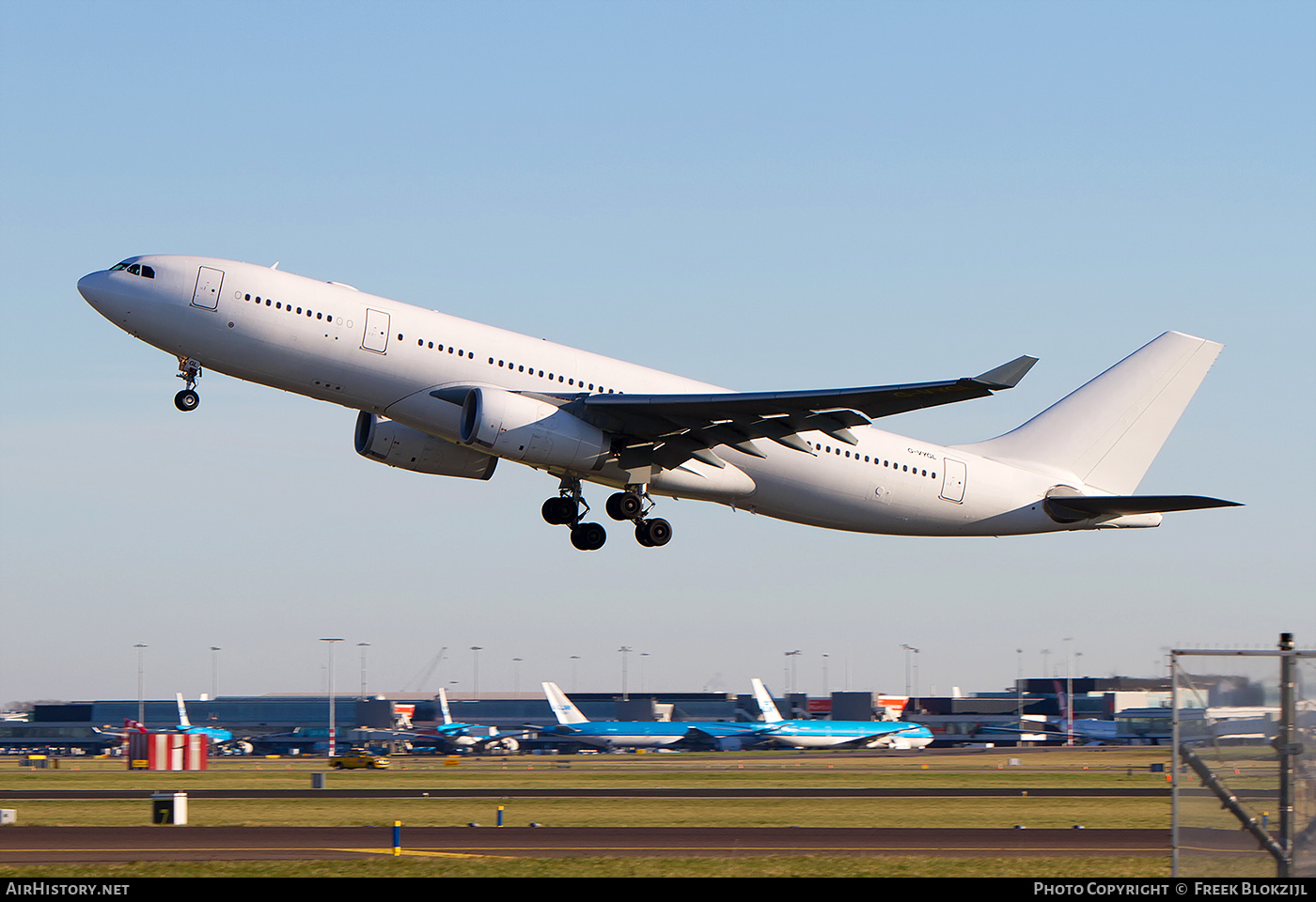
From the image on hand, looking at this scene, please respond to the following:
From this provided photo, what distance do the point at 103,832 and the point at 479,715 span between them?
4449 inches

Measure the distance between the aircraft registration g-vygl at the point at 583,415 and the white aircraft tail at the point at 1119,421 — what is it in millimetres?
710

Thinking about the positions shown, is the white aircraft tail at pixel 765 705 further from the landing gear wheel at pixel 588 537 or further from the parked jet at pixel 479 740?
the landing gear wheel at pixel 588 537

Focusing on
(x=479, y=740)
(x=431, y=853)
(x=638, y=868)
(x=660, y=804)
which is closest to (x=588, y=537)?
(x=660, y=804)

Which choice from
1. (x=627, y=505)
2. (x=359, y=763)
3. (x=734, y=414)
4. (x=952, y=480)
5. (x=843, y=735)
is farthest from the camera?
(x=843, y=735)

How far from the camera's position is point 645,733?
305 ft

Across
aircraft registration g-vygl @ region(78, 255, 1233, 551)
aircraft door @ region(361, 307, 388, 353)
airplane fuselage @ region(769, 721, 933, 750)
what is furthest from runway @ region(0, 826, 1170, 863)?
airplane fuselage @ region(769, 721, 933, 750)

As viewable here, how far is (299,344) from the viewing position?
33.8 m

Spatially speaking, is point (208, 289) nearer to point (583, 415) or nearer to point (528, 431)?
point (528, 431)

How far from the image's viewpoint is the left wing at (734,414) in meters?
33.8

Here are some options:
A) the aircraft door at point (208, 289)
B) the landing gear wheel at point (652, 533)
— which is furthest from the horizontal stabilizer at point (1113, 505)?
the aircraft door at point (208, 289)

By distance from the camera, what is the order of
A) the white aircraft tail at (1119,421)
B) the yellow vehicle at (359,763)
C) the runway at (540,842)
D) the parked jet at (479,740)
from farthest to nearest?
1. the parked jet at (479,740)
2. the yellow vehicle at (359,763)
3. the white aircraft tail at (1119,421)
4. the runway at (540,842)

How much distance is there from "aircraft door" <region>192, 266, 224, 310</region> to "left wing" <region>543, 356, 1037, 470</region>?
8.93 meters

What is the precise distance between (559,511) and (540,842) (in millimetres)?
13331
